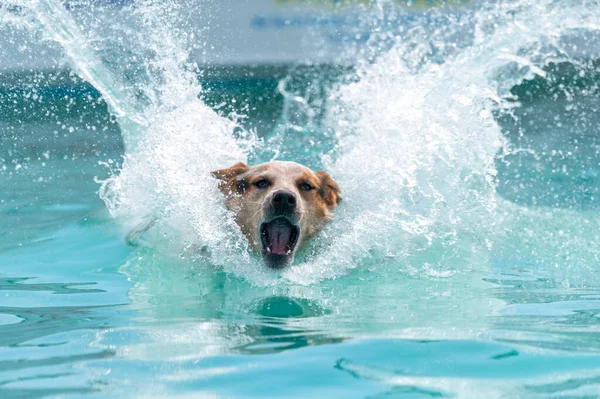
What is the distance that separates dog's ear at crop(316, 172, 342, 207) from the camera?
5022 mm

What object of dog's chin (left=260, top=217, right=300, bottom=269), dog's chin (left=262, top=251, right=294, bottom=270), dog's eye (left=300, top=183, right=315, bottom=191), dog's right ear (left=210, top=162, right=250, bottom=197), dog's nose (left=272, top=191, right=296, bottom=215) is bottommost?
dog's chin (left=262, top=251, right=294, bottom=270)

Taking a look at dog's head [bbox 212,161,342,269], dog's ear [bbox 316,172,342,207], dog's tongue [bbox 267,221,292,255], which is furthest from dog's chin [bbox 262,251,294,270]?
dog's ear [bbox 316,172,342,207]

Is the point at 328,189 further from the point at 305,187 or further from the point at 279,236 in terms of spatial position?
the point at 279,236

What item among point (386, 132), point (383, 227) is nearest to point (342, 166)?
point (386, 132)

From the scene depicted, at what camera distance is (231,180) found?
4.98 meters

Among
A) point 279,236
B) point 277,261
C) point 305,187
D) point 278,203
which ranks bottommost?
point 277,261

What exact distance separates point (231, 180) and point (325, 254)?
32.4 inches

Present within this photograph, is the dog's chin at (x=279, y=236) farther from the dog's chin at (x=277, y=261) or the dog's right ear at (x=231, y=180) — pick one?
the dog's right ear at (x=231, y=180)

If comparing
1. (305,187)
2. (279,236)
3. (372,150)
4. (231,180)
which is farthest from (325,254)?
(372,150)

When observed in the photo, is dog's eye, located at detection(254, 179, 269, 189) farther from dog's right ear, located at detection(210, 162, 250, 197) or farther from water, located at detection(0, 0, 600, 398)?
water, located at detection(0, 0, 600, 398)

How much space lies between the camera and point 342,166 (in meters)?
6.01

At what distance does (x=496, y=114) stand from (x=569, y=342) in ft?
32.8

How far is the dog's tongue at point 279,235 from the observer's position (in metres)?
4.49

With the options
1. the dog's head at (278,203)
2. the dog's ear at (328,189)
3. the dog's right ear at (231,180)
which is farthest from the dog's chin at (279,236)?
the dog's ear at (328,189)
